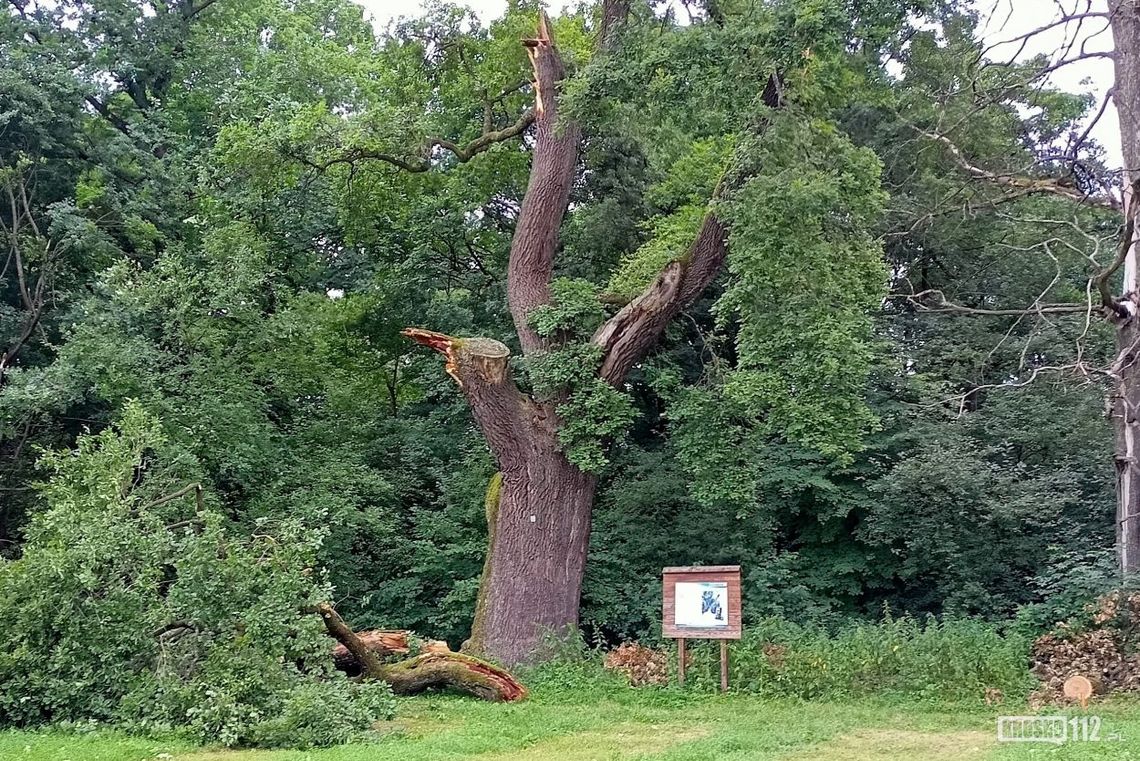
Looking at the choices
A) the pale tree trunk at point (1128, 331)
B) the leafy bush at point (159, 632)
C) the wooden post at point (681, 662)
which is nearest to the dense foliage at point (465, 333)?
the leafy bush at point (159, 632)

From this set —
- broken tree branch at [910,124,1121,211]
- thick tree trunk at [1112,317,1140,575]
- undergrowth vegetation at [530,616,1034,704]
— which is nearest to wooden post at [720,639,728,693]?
undergrowth vegetation at [530,616,1034,704]

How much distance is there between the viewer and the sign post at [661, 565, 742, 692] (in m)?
9.51

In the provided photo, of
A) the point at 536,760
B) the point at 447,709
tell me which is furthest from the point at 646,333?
the point at 536,760

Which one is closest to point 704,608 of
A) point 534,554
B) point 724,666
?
point 724,666

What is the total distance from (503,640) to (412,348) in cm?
687

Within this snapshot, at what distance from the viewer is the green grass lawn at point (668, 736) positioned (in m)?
6.41

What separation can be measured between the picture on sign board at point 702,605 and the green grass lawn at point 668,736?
72cm

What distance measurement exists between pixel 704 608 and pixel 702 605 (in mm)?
35

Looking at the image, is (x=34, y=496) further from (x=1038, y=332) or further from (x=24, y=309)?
(x=1038, y=332)

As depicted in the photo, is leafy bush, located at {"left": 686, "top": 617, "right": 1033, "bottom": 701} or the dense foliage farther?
leafy bush, located at {"left": 686, "top": 617, "right": 1033, "bottom": 701}

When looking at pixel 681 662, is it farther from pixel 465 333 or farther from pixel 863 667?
pixel 465 333

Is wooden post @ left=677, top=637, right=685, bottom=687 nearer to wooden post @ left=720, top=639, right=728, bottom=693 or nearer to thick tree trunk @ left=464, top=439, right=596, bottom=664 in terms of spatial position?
wooden post @ left=720, top=639, right=728, bottom=693

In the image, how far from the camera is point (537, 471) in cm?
1132

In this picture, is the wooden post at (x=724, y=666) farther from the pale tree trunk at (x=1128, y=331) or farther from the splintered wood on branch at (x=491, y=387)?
the pale tree trunk at (x=1128, y=331)
